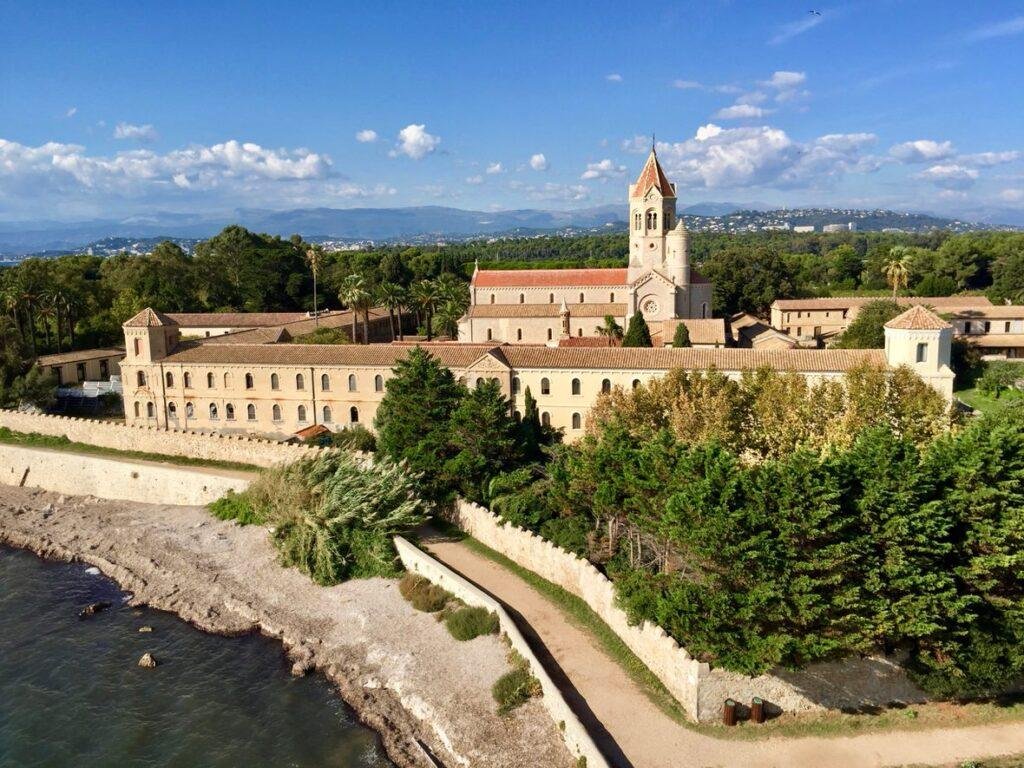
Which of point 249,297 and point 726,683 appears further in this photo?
point 249,297

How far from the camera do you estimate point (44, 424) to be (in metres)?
45.5

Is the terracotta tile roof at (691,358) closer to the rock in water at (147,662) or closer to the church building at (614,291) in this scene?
the church building at (614,291)

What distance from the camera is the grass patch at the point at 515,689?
65.4ft

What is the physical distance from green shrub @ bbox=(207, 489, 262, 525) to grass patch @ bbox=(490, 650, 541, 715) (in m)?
17.4

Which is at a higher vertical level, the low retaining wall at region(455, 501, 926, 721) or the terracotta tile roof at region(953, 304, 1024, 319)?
the terracotta tile roof at region(953, 304, 1024, 319)

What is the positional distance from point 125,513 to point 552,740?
27.8 metres

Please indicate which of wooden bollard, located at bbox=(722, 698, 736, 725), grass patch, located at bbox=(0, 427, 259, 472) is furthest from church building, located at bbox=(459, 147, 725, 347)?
wooden bollard, located at bbox=(722, 698, 736, 725)

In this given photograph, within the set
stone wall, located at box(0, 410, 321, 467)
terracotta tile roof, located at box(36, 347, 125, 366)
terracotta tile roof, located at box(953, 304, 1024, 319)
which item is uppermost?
terracotta tile roof, located at box(953, 304, 1024, 319)

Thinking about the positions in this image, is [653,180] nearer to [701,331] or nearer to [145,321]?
[701,331]

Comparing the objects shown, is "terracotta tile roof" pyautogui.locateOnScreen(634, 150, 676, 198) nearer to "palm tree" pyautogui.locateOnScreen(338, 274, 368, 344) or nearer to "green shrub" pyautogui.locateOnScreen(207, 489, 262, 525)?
"palm tree" pyautogui.locateOnScreen(338, 274, 368, 344)

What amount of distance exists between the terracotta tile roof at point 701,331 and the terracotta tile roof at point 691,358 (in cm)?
1077

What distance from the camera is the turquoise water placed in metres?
20.5

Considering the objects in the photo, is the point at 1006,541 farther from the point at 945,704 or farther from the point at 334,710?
the point at 334,710

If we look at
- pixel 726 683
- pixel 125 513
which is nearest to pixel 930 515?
pixel 726 683
